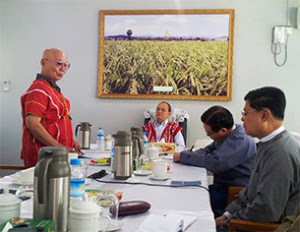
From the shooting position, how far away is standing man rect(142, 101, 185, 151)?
377 centimetres

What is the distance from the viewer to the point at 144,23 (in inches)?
177

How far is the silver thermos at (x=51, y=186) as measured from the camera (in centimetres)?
93

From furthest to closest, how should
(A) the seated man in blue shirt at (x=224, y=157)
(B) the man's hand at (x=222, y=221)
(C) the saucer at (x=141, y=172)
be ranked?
(A) the seated man in blue shirt at (x=224, y=157), (C) the saucer at (x=141, y=172), (B) the man's hand at (x=222, y=221)

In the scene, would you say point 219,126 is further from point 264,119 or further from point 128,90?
point 128,90

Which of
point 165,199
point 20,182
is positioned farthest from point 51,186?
point 20,182

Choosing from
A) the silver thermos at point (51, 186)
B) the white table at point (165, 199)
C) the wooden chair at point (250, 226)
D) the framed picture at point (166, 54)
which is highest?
the framed picture at point (166, 54)

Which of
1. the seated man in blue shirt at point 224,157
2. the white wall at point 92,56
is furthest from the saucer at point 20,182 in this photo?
the white wall at point 92,56

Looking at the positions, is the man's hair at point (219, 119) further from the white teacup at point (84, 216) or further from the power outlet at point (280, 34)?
the power outlet at point (280, 34)

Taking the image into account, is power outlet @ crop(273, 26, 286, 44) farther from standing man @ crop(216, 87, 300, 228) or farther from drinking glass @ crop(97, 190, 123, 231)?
drinking glass @ crop(97, 190, 123, 231)

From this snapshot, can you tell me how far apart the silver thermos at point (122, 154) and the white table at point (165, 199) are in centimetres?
6

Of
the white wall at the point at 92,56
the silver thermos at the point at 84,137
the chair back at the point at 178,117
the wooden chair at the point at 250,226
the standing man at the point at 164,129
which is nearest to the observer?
the wooden chair at the point at 250,226

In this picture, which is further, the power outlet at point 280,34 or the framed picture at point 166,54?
the framed picture at point 166,54

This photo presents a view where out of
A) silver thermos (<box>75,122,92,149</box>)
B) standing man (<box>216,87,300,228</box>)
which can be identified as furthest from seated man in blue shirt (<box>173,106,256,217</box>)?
silver thermos (<box>75,122,92,149</box>)

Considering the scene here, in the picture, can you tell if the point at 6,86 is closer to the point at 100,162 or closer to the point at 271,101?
the point at 100,162
